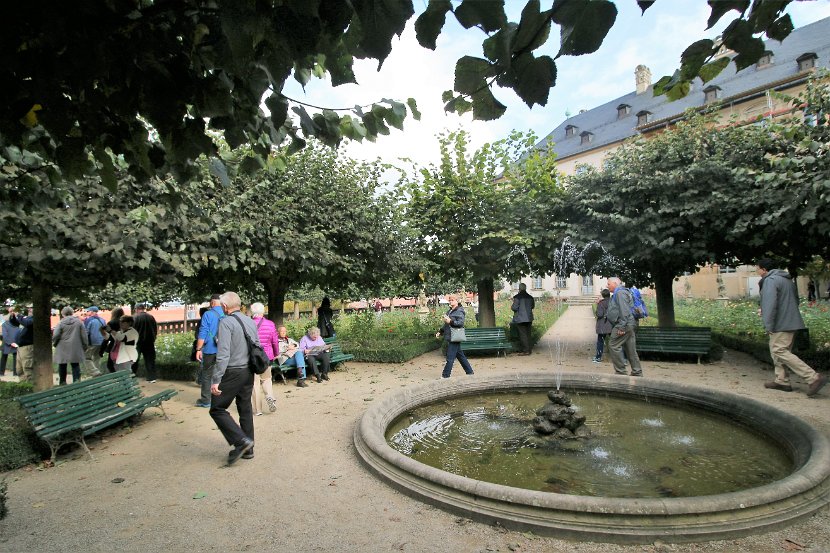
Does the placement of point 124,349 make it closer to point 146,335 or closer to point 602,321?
point 146,335

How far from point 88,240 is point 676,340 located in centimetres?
1131

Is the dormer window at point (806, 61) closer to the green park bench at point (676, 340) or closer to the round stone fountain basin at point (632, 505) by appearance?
the green park bench at point (676, 340)

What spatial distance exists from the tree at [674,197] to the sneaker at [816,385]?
377cm

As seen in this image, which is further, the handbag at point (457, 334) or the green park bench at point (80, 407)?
the handbag at point (457, 334)

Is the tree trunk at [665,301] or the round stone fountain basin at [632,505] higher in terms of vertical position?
the tree trunk at [665,301]

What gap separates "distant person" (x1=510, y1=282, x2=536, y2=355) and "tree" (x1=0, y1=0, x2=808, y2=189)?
975 centimetres

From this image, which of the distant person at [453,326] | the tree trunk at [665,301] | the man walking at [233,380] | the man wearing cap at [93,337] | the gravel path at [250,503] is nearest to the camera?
the gravel path at [250,503]

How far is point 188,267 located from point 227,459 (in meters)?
3.92

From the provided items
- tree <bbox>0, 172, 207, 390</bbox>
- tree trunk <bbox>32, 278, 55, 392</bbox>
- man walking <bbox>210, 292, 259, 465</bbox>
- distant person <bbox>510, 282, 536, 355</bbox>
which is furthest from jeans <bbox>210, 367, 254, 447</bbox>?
distant person <bbox>510, 282, 536, 355</bbox>

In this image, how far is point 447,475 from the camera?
392 centimetres

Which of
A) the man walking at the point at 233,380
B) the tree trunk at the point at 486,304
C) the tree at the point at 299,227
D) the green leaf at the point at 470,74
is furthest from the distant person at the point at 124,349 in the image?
the tree trunk at the point at 486,304

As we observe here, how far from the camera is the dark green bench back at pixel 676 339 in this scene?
10.2 metres

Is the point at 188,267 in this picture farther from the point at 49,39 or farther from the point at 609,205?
the point at 609,205

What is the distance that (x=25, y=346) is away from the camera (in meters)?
11.0
